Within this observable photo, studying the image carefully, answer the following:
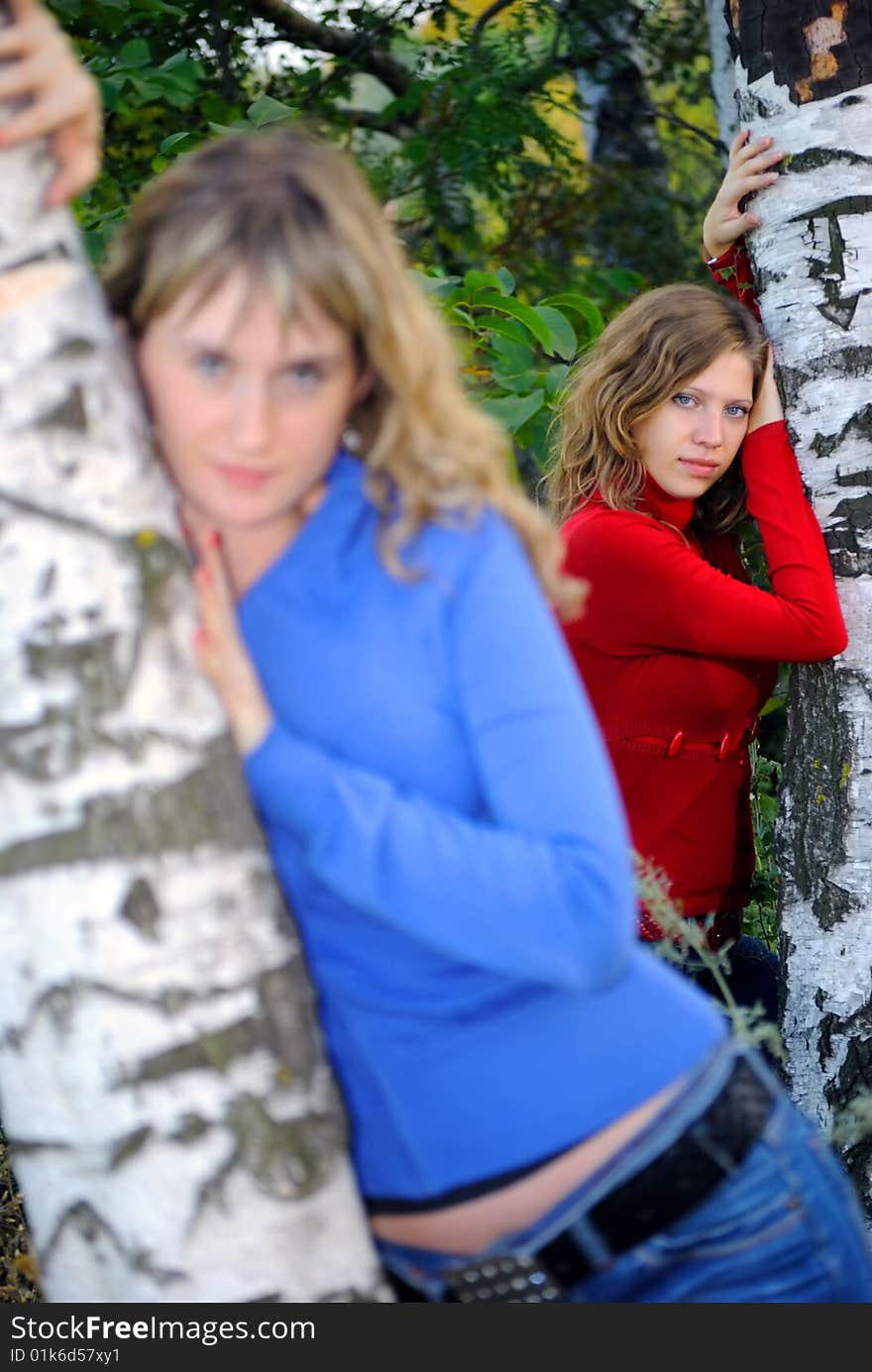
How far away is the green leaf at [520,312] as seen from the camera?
315 centimetres

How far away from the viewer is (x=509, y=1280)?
61.5 inches

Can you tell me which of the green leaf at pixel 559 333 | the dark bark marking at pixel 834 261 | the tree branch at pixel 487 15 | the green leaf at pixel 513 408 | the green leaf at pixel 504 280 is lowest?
the green leaf at pixel 513 408

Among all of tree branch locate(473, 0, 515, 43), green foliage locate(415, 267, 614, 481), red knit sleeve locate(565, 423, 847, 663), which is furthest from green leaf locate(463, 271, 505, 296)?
tree branch locate(473, 0, 515, 43)

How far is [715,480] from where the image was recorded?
338cm

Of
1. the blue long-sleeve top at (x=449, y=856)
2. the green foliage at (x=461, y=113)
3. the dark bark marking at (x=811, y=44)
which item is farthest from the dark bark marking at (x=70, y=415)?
the green foliage at (x=461, y=113)

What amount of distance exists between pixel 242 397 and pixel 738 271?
217 cm

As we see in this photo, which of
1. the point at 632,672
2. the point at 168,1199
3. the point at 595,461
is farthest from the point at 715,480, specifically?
the point at 168,1199

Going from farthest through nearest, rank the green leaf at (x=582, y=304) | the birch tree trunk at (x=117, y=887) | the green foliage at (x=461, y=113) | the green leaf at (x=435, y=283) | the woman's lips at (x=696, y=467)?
1. the green foliage at (x=461, y=113)
2. the green leaf at (x=582, y=304)
3. the woman's lips at (x=696, y=467)
4. the green leaf at (x=435, y=283)
5. the birch tree trunk at (x=117, y=887)

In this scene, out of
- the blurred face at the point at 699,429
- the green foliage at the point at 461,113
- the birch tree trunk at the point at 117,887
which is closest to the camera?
the birch tree trunk at the point at 117,887

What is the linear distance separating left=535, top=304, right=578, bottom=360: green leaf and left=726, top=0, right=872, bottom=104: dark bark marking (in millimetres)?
662

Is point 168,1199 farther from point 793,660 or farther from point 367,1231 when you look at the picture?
point 793,660

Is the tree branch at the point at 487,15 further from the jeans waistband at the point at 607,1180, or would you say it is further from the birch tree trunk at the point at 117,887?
the jeans waistband at the point at 607,1180

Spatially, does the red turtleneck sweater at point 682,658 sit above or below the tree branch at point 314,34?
below

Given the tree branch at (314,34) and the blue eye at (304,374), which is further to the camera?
the tree branch at (314,34)
